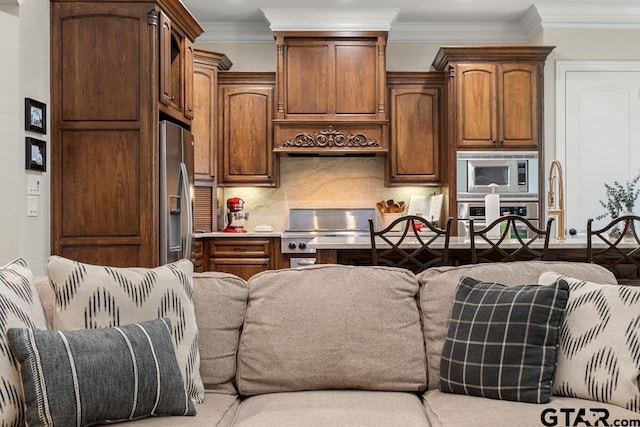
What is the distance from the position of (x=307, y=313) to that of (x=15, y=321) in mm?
910

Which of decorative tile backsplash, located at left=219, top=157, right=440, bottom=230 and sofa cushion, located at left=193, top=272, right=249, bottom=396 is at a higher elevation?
decorative tile backsplash, located at left=219, top=157, right=440, bottom=230

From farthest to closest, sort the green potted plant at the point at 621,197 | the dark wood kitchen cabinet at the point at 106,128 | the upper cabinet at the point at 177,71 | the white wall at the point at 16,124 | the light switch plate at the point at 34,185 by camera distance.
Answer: the green potted plant at the point at 621,197
the upper cabinet at the point at 177,71
the dark wood kitchen cabinet at the point at 106,128
the light switch plate at the point at 34,185
the white wall at the point at 16,124

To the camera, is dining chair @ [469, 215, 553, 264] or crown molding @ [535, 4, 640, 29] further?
crown molding @ [535, 4, 640, 29]

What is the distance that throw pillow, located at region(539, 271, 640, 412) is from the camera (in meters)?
1.93

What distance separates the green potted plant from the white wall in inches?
→ 172

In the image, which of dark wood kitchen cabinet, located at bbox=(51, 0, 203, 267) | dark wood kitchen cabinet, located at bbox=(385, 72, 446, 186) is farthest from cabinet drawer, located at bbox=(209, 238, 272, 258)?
dark wood kitchen cabinet, located at bbox=(51, 0, 203, 267)

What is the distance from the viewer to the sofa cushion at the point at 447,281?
2.25 metres

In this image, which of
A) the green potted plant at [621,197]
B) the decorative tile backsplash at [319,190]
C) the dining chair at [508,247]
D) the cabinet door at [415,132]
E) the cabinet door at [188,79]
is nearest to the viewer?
the dining chair at [508,247]

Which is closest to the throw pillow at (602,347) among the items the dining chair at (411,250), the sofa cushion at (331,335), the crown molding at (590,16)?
the sofa cushion at (331,335)

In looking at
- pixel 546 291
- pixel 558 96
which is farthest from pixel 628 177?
pixel 546 291

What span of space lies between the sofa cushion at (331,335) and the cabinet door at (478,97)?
387 cm

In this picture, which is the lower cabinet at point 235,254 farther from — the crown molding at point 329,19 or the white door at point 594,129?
the white door at point 594,129

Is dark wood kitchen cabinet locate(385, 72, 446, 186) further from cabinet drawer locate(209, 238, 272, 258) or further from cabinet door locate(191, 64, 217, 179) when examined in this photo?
cabinet door locate(191, 64, 217, 179)

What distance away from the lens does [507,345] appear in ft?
6.63
